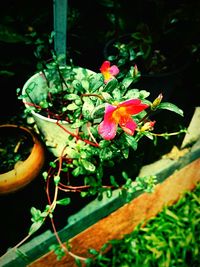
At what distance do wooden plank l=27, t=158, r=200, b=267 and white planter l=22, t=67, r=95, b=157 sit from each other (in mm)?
755

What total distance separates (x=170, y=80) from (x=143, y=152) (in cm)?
55

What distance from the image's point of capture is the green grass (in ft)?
7.04

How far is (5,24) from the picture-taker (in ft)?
5.32

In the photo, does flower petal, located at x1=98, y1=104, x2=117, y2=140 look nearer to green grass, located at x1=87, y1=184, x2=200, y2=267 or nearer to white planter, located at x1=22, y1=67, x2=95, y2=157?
white planter, located at x1=22, y1=67, x2=95, y2=157

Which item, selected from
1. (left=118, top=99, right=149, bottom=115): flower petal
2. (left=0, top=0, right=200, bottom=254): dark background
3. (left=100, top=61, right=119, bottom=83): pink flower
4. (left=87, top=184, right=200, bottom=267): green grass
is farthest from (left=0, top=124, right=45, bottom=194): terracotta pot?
(left=87, top=184, right=200, bottom=267): green grass

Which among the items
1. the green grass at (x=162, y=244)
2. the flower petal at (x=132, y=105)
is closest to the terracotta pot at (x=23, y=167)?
the flower petal at (x=132, y=105)

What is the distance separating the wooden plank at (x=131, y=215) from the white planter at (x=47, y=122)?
0.75 meters

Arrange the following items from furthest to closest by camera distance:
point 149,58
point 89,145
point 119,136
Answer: point 149,58 < point 89,145 < point 119,136

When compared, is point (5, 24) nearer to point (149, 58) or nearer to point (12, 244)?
point (149, 58)

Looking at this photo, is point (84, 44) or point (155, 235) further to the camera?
point (155, 235)

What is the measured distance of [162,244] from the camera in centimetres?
221

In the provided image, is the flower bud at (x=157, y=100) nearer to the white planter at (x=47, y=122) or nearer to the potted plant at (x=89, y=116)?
the potted plant at (x=89, y=116)

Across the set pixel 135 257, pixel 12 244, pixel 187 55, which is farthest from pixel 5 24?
→ pixel 135 257

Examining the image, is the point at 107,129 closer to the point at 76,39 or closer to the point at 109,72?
the point at 109,72
